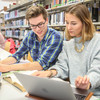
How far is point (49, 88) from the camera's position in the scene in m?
0.69

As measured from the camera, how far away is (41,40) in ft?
5.23

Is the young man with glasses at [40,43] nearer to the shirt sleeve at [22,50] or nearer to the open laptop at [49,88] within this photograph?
the shirt sleeve at [22,50]

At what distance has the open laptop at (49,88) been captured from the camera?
2.07 ft

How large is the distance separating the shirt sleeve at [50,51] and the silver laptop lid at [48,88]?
0.61m

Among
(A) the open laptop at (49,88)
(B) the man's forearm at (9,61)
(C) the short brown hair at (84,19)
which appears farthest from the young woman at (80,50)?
(B) the man's forearm at (9,61)

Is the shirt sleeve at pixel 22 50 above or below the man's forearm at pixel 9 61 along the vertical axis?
above

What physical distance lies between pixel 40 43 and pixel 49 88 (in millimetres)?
960

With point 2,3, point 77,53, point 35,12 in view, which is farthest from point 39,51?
point 2,3

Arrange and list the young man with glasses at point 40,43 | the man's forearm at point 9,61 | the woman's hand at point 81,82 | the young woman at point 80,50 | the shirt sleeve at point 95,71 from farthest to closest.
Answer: the man's forearm at point 9,61 → the young man with glasses at point 40,43 → the young woman at point 80,50 → the shirt sleeve at point 95,71 → the woman's hand at point 81,82

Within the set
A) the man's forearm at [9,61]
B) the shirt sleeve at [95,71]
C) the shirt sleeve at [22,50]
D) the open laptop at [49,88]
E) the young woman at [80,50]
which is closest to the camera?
the open laptop at [49,88]

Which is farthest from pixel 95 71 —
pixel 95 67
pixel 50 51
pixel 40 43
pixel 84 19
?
pixel 40 43

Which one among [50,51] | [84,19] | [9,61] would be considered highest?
[84,19]

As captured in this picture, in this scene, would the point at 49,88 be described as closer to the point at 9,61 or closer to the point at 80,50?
the point at 80,50

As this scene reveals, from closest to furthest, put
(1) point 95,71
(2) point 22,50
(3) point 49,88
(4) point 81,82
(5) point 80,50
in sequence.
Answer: (3) point 49,88 < (4) point 81,82 < (1) point 95,71 < (5) point 80,50 < (2) point 22,50
